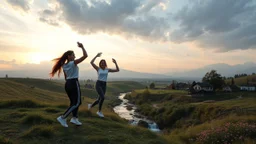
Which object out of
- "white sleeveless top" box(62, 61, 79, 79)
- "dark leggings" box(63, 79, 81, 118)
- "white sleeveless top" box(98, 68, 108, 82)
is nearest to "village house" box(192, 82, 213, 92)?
"white sleeveless top" box(98, 68, 108, 82)

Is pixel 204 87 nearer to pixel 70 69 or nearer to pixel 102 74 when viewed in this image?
pixel 102 74

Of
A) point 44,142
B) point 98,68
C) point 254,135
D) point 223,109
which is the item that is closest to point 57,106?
point 98,68

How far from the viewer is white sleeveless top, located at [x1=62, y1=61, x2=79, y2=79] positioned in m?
9.36

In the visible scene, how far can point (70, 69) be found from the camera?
371 inches

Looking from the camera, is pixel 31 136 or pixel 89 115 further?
pixel 89 115

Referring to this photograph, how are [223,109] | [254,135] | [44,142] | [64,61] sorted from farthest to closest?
[223,109] → [254,135] → [64,61] → [44,142]

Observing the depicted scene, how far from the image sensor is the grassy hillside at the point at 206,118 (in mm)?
12125

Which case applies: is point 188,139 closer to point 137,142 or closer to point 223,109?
point 137,142

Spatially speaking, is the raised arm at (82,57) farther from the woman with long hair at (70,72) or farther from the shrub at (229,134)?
the shrub at (229,134)

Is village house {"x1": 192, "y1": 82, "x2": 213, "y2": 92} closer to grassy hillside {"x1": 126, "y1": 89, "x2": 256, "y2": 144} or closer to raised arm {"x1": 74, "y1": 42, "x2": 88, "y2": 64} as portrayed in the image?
grassy hillside {"x1": 126, "y1": 89, "x2": 256, "y2": 144}

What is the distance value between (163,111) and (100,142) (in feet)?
159

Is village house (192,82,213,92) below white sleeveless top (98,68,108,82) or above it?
below

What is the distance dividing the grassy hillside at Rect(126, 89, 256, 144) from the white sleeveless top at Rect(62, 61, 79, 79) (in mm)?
5611

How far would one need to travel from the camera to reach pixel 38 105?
1559cm
